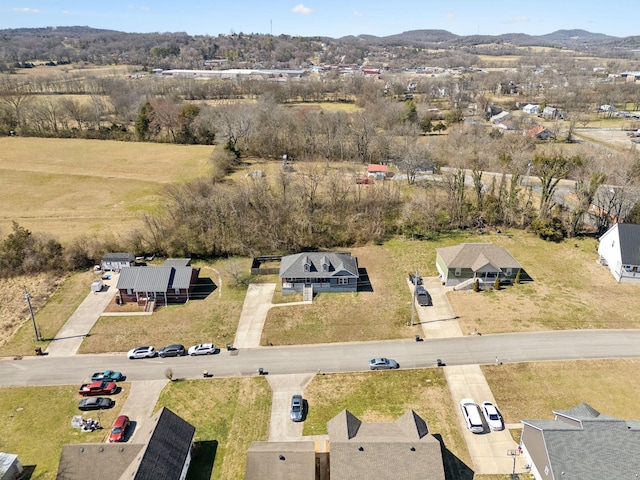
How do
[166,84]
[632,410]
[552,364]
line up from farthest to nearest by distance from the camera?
[166,84], [552,364], [632,410]

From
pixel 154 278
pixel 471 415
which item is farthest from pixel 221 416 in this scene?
pixel 154 278

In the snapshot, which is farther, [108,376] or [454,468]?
[108,376]

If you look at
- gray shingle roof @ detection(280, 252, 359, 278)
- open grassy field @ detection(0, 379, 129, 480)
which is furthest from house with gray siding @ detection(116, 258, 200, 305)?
open grassy field @ detection(0, 379, 129, 480)

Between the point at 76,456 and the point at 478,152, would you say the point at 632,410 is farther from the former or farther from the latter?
the point at 478,152

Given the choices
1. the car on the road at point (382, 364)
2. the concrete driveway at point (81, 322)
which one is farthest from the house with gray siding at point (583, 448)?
the concrete driveway at point (81, 322)

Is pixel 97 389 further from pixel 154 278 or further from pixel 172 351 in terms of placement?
pixel 154 278

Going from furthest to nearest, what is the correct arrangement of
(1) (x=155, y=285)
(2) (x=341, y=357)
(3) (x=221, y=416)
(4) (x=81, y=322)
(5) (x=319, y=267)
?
(5) (x=319, y=267)
(1) (x=155, y=285)
(4) (x=81, y=322)
(2) (x=341, y=357)
(3) (x=221, y=416)

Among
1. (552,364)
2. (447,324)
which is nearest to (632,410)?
(552,364)

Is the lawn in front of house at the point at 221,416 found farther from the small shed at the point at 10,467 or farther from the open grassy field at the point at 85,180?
the open grassy field at the point at 85,180
